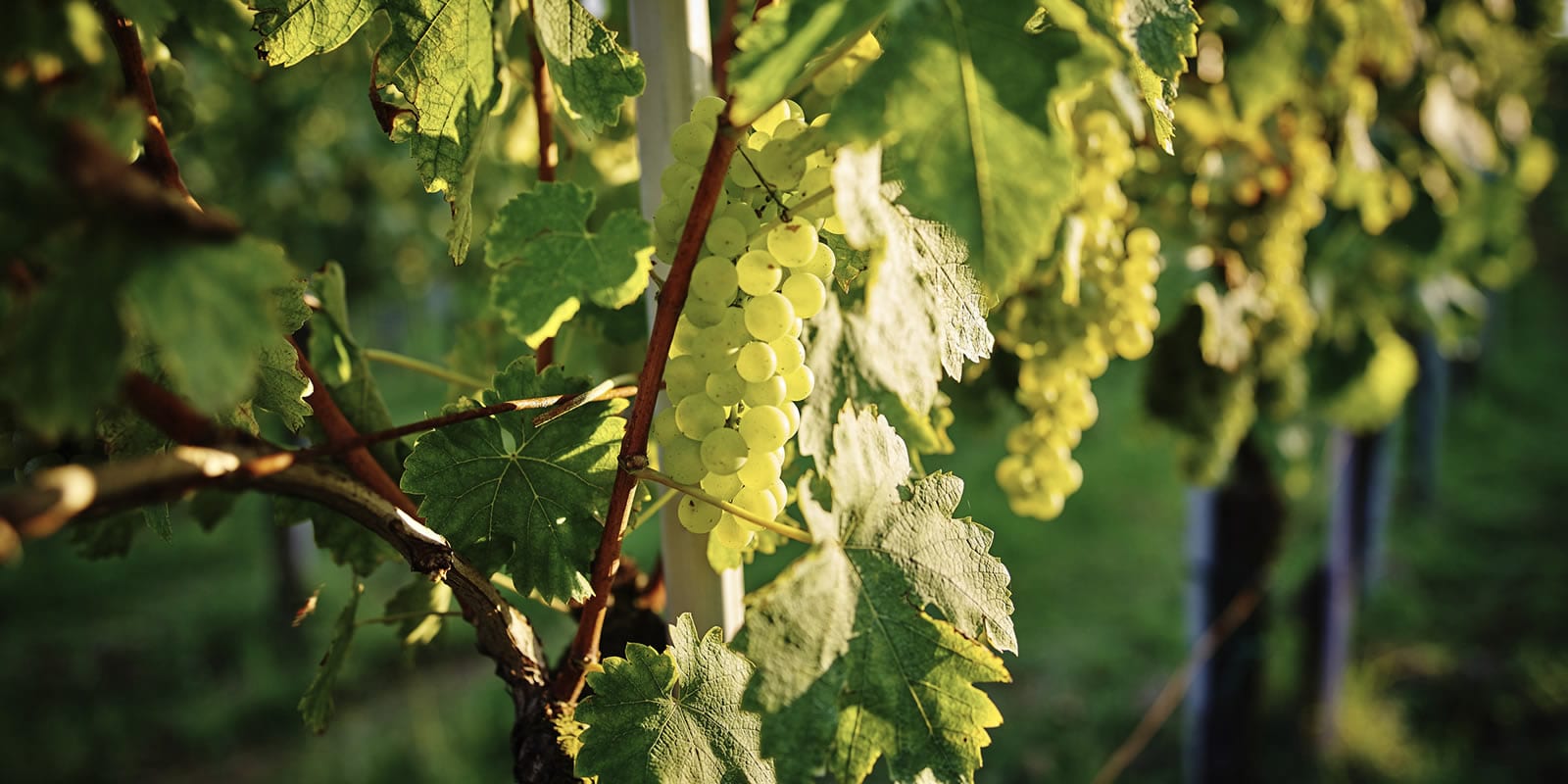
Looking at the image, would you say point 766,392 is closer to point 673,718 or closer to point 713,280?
point 713,280

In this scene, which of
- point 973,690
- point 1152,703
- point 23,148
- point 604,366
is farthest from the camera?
point 1152,703

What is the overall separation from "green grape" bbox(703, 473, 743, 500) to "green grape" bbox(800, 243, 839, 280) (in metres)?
0.17

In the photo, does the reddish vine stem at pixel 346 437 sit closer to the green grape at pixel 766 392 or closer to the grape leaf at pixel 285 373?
the grape leaf at pixel 285 373

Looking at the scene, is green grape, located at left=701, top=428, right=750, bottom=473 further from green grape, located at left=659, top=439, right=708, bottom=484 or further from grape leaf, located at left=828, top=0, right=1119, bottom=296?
grape leaf, located at left=828, top=0, right=1119, bottom=296

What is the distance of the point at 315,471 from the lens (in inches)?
25.6

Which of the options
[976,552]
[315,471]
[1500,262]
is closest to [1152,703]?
[1500,262]

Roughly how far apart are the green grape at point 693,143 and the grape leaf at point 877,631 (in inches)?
9.3

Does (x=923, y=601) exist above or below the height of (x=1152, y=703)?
above

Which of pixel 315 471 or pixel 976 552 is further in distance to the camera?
pixel 976 552

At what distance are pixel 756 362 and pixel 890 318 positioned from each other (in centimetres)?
14

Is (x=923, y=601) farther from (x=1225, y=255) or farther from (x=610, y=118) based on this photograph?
(x=1225, y=255)

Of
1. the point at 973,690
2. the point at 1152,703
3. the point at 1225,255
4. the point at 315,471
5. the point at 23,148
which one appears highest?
the point at 23,148

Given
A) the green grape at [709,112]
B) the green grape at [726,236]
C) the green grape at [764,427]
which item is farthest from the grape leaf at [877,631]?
the green grape at [709,112]

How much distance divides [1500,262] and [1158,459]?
4.20 metres
